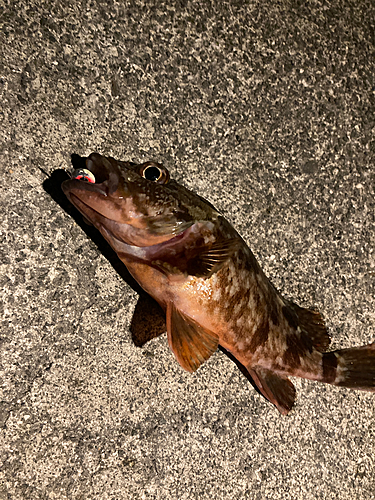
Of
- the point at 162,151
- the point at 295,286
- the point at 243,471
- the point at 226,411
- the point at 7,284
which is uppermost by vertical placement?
the point at 162,151

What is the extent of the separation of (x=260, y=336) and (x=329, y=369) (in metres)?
0.52

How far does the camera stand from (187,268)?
1.66 metres

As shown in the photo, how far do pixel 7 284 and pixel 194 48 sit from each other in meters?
1.63

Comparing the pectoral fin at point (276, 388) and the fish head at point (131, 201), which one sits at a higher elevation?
the fish head at point (131, 201)

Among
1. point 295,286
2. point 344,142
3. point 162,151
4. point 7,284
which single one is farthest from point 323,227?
point 7,284

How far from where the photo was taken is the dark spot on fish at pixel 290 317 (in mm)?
2020

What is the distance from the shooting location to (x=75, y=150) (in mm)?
1857

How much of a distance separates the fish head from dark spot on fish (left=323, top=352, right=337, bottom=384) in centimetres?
110

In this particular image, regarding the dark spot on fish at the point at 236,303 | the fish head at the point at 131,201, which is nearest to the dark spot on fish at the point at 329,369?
the dark spot on fish at the point at 236,303

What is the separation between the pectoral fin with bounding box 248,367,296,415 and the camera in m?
2.00

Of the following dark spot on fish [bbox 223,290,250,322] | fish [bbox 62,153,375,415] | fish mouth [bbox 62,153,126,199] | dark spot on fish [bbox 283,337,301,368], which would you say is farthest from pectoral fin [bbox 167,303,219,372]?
fish mouth [bbox 62,153,126,199]

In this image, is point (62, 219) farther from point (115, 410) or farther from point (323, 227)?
point (323, 227)

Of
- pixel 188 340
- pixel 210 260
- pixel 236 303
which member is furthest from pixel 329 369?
pixel 210 260

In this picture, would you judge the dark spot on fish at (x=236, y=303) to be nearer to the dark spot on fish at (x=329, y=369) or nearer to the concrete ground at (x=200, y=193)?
the concrete ground at (x=200, y=193)
